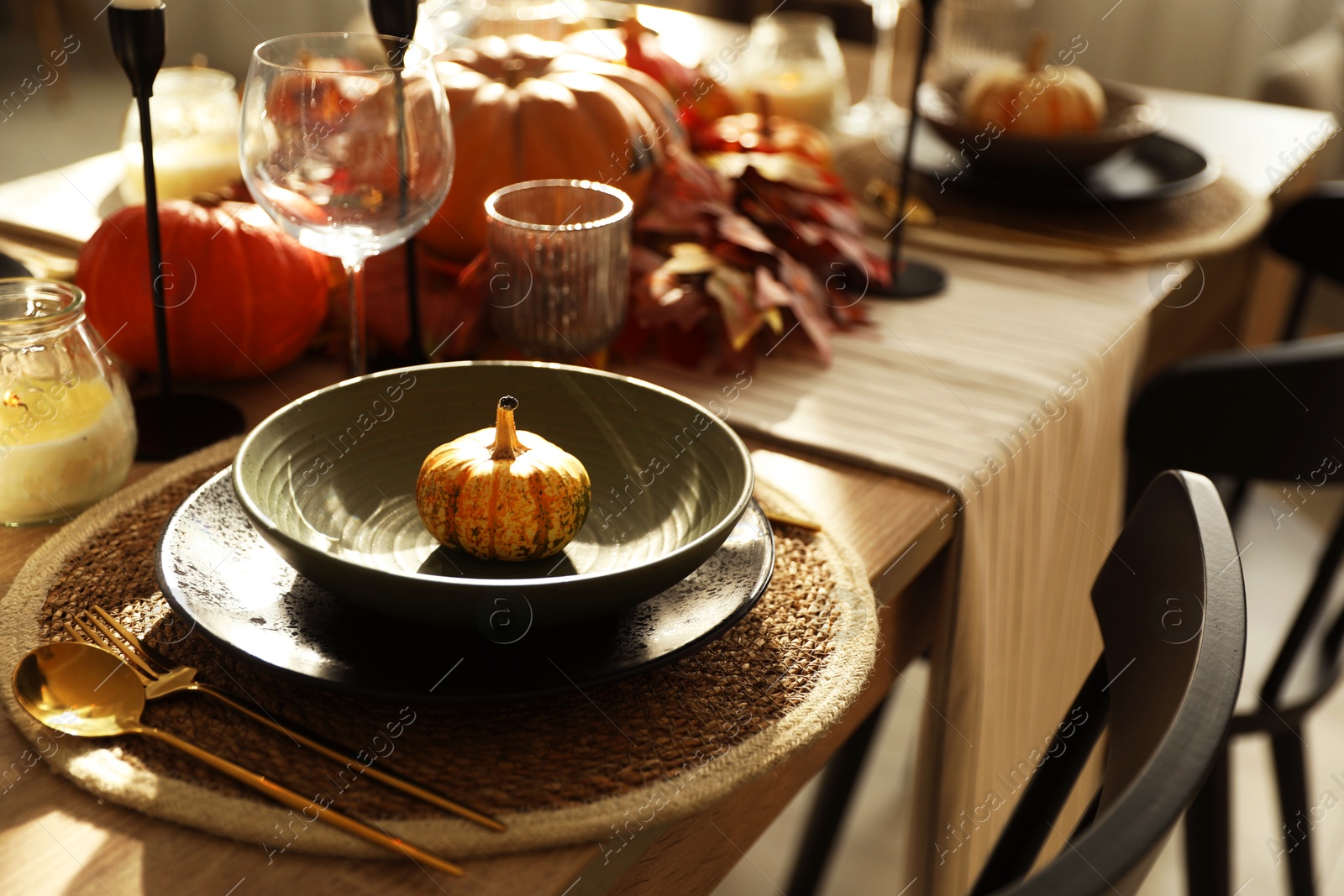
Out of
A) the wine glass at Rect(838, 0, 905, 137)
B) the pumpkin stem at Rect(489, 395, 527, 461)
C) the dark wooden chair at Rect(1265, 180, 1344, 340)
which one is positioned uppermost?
the pumpkin stem at Rect(489, 395, 527, 461)

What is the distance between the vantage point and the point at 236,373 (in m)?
0.90

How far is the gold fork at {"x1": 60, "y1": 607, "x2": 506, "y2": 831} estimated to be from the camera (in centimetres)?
50

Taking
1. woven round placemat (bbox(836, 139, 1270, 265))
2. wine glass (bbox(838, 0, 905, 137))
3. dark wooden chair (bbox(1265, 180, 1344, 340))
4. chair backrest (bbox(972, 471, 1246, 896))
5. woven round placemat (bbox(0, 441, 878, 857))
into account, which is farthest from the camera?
wine glass (bbox(838, 0, 905, 137))

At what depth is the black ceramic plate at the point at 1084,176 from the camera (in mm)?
1271

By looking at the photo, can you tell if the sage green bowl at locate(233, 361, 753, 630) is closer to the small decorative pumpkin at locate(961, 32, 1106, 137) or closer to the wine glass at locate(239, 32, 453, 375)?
the wine glass at locate(239, 32, 453, 375)

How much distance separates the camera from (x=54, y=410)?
27.5 inches

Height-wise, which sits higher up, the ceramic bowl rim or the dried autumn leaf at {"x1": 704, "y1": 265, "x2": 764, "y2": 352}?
the ceramic bowl rim

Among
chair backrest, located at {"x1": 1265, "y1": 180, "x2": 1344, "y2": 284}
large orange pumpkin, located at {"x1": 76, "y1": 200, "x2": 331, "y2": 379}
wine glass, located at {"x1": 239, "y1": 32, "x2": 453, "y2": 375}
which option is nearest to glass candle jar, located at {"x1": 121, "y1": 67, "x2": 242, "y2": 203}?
large orange pumpkin, located at {"x1": 76, "y1": 200, "x2": 331, "y2": 379}

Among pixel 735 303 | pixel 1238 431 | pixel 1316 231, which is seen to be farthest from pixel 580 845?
pixel 1316 231

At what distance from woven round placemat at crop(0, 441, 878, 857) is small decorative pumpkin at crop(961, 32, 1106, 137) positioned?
822mm

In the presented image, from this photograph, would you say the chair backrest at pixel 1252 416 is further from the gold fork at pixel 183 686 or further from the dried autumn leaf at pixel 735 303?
the gold fork at pixel 183 686

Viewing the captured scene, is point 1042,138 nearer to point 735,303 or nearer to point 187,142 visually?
point 735,303

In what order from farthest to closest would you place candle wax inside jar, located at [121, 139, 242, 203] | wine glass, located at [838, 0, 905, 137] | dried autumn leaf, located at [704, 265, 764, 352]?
wine glass, located at [838, 0, 905, 137] → candle wax inside jar, located at [121, 139, 242, 203] → dried autumn leaf, located at [704, 265, 764, 352]

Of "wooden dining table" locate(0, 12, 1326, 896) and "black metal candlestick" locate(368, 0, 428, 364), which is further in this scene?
"black metal candlestick" locate(368, 0, 428, 364)
